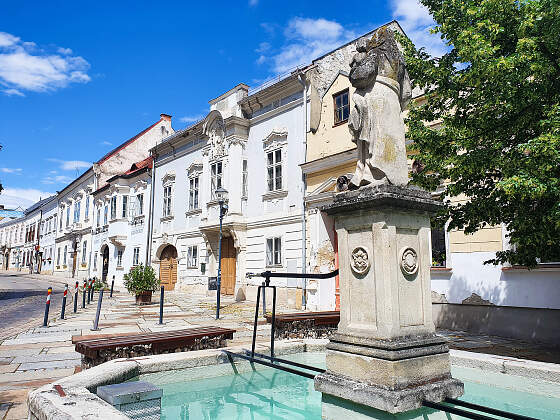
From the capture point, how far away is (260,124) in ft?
58.2

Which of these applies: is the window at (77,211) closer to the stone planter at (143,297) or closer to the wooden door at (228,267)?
the wooden door at (228,267)

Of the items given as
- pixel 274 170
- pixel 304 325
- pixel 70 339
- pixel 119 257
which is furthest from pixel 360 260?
pixel 119 257

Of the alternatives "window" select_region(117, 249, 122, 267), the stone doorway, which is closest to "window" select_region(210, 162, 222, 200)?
"window" select_region(117, 249, 122, 267)

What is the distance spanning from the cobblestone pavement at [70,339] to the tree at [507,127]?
245 cm

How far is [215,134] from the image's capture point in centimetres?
1950

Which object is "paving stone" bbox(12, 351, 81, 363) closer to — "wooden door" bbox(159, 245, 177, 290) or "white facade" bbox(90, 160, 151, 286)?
"wooden door" bbox(159, 245, 177, 290)

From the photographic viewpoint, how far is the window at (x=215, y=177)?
63.1 ft

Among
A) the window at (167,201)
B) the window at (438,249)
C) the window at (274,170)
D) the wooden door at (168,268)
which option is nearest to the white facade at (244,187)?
the window at (274,170)

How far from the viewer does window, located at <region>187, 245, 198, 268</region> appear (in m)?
20.8

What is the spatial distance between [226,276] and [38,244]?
3951 cm

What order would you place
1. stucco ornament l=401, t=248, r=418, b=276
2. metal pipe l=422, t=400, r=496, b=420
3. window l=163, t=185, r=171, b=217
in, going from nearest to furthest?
metal pipe l=422, t=400, r=496, b=420
stucco ornament l=401, t=248, r=418, b=276
window l=163, t=185, r=171, b=217

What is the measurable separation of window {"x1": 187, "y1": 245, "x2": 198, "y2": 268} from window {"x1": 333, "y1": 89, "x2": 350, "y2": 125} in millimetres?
10073

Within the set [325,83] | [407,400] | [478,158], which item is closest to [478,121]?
[478,158]

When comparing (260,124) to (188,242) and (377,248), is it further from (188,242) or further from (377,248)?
(377,248)
